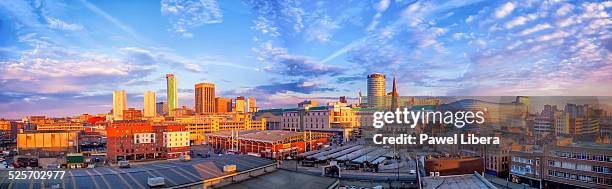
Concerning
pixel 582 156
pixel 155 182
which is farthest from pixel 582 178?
pixel 155 182

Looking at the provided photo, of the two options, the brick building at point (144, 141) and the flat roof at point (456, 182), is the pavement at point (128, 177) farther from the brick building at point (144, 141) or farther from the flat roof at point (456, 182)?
the brick building at point (144, 141)

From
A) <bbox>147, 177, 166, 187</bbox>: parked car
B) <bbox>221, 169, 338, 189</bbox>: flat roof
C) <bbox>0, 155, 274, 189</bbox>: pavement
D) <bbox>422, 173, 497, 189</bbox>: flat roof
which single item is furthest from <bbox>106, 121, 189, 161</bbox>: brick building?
<bbox>422, 173, 497, 189</bbox>: flat roof

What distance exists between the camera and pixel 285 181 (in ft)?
63.1

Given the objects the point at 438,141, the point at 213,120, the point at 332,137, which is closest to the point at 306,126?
the point at 332,137

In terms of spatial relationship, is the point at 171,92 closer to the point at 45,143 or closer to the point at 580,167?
the point at 45,143

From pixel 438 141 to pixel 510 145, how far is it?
8970 mm

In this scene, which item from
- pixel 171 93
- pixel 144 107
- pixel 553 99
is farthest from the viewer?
pixel 171 93

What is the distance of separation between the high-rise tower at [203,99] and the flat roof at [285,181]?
134987 millimetres

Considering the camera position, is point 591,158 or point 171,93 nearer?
point 591,158

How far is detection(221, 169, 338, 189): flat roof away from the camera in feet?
59.6

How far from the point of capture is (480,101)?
4200 cm

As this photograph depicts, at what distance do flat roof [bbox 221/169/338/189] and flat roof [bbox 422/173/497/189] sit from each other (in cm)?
522

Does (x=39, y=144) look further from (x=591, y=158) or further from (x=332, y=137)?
(x=591, y=158)

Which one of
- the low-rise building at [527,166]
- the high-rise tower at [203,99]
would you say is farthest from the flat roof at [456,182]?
the high-rise tower at [203,99]
